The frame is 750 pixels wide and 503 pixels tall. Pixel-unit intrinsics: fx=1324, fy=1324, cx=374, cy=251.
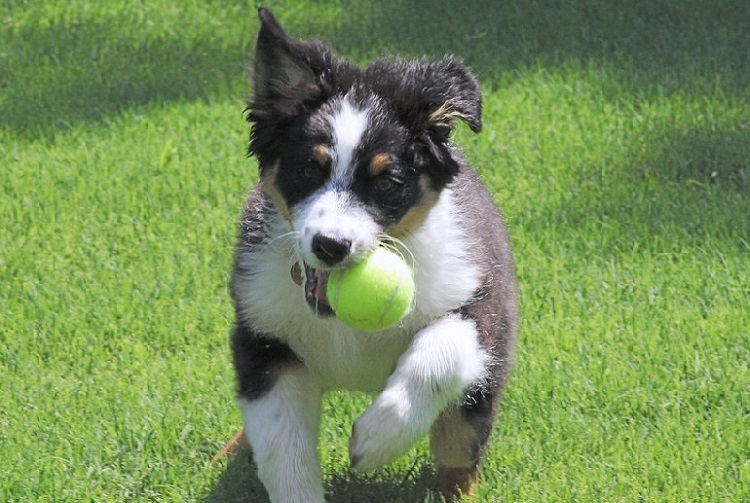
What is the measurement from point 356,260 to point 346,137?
39 cm

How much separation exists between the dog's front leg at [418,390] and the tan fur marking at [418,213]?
302mm

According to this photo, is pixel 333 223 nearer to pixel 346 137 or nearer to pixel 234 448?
pixel 346 137

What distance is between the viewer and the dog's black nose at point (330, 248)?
3613 millimetres

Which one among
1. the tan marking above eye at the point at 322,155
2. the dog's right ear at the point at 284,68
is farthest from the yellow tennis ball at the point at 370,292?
the dog's right ear at the point at 284,68

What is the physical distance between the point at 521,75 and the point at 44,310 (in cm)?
351

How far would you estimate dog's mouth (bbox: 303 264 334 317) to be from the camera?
12.6 ft

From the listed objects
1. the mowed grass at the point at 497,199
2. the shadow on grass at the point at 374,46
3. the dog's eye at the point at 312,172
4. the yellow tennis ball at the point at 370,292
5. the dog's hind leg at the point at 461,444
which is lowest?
the shadow on grass at the point at 374,46

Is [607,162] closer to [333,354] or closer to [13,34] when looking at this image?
[333,354]

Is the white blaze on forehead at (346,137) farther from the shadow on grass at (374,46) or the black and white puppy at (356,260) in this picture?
Answer: the shadow on grass at (374,46)

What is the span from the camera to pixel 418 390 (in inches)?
152

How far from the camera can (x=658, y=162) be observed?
6910 millimetres

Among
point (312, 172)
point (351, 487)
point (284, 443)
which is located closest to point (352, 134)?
point (312, 172)

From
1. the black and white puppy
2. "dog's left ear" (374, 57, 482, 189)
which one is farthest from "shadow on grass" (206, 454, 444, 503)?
"dog's left ear" (374, 57, 482, 189)

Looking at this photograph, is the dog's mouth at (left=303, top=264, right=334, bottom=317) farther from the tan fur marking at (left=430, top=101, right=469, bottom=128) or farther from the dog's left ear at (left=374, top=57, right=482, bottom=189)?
the tan fur marking at (left=430, top=101, right=469, bottom=128)
